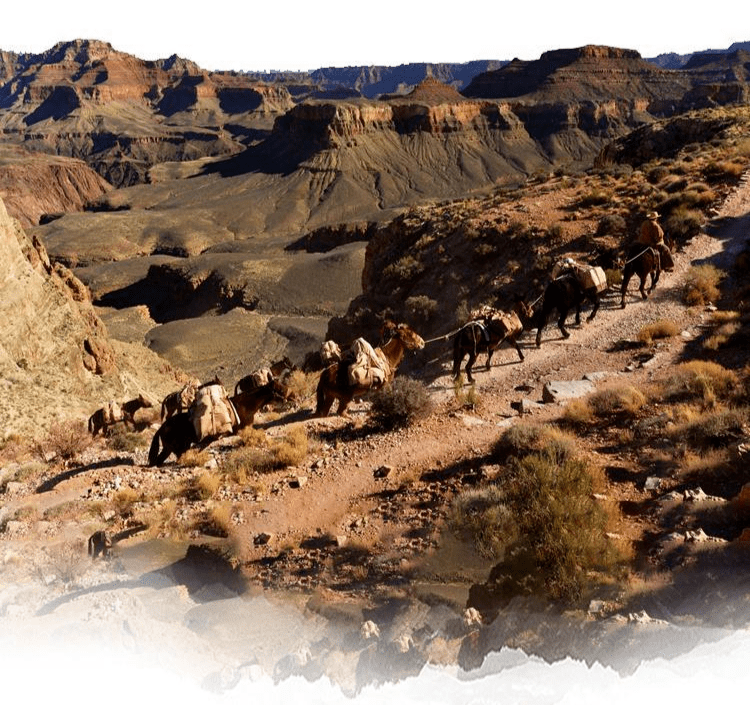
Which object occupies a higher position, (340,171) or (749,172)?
(340,171)

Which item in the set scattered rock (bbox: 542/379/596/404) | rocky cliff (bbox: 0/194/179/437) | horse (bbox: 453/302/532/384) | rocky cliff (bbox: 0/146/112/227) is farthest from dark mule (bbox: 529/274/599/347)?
rocky cliff (bbox: 0/146/112/227)

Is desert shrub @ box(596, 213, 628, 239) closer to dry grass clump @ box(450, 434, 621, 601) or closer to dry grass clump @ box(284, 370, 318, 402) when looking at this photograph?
dry grass clump @ box(284, 370, 318, 402)

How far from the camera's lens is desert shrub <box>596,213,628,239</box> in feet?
67.7

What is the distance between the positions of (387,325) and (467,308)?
6.83 meters

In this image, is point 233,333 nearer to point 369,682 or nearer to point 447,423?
point 447,423

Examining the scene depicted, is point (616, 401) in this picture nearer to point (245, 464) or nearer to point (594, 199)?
point (245, 464)

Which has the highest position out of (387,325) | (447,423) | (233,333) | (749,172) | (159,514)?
(749,172)

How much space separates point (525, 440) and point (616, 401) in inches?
107

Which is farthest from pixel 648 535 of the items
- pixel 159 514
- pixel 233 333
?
pixel 233 333

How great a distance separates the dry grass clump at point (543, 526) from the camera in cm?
684

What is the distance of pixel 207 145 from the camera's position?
625 ft

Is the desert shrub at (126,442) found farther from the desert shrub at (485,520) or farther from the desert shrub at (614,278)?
the desert shrub at (614,278)

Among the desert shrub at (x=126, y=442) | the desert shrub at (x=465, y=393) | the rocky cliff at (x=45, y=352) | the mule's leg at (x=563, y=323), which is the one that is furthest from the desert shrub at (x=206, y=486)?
the rocky cliff at (x=45, y=352)

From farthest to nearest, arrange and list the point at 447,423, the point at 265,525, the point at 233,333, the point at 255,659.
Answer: the point at 233,333
the point at 447,423
the point at 265,525
the point at 255,659
